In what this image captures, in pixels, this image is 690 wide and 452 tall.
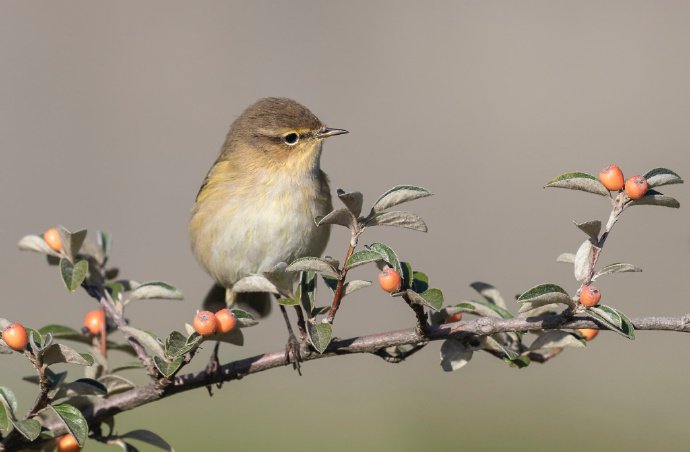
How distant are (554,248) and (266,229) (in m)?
7.97

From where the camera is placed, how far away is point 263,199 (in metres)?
4.45

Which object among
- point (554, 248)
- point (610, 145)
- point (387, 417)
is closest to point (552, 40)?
point (610, 145)

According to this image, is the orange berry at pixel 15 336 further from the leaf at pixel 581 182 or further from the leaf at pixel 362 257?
the leaf at pixel 581 182

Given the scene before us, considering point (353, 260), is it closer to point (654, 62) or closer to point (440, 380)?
point (440, 380)

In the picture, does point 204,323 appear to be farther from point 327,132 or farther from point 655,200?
point 327,132

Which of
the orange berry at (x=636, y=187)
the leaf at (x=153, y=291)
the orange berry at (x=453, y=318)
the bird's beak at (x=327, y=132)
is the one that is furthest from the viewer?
the bird's beak at (x=327, y=132)

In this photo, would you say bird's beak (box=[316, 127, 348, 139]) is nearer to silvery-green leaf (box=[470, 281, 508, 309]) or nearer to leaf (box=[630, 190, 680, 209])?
silvery-green leaf (box=[470, 281, 508, 309])

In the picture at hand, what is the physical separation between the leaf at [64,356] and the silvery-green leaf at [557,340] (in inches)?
49.7

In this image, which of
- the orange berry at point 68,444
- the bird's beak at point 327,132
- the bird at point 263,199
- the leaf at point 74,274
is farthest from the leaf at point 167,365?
the bird's beak at point 327,132

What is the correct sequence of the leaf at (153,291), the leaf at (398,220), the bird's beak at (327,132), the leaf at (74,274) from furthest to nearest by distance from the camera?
the bird's beak at (327,132) → the leaf at (153,291) → the leaf at (74,274) → the leaf at (398,220)

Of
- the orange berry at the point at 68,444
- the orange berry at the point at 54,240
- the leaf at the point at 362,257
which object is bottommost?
the orange berry at the point at 68,444

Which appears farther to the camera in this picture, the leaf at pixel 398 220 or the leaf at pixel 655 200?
the leaf at pixel 398 220

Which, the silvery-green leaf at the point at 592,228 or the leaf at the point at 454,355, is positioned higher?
the silvery-green leaf at the point at 592,228

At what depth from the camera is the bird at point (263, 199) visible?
4.32 meters
